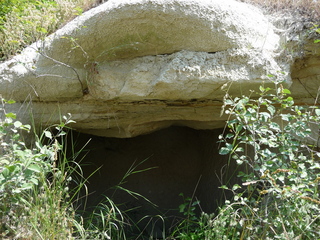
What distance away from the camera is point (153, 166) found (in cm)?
525

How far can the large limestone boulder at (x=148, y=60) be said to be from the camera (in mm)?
2820

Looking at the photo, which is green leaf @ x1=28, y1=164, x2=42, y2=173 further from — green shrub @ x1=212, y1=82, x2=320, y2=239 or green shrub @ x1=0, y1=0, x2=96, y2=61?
green shrub @ x1=0, y1=0, x2=96, y2=61

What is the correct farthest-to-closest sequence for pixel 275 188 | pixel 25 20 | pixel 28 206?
pixel 25 20 → pixel 28 206 → pixel 275 188

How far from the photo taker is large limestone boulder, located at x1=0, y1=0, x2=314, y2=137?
2820mm

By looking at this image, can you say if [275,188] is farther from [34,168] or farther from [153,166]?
[153,166]

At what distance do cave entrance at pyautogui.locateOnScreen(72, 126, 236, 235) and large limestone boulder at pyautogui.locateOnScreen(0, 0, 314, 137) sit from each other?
5.79ft

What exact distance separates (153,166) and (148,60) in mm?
2466

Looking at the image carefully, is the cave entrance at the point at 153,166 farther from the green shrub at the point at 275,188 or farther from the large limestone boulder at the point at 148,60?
the green shrub at the point at 275,188

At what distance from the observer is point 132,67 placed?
3041 millimetres

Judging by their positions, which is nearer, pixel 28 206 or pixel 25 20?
pixel 28 206

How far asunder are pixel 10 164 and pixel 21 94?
116 centimetres

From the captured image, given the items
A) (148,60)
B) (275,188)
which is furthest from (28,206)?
(275,188)

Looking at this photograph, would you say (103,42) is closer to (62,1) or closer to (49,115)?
(49,115)

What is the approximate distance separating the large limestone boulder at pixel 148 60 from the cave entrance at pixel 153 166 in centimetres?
177
